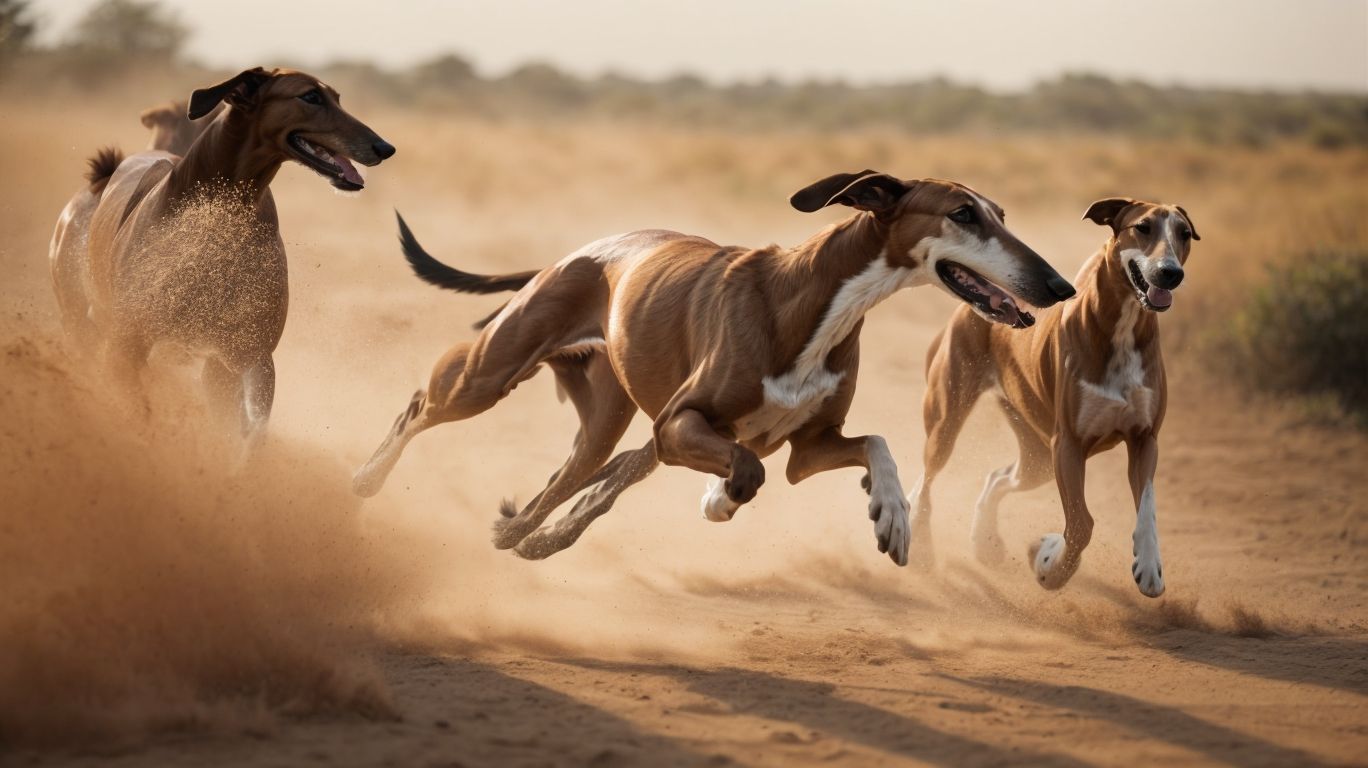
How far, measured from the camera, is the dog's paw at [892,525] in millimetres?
6309

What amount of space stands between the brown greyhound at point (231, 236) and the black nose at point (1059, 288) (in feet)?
10.4

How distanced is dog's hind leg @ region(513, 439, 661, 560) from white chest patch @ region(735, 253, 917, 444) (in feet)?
2.87

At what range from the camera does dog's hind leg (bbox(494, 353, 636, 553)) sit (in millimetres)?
7848

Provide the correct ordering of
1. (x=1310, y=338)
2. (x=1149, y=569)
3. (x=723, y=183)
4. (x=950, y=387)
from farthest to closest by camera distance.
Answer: (x=723, y=183) → (x=1310, y=338) → (x=950, y=387) → (x=1149, y=569)

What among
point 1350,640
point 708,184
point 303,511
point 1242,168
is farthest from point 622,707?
point 1242,168

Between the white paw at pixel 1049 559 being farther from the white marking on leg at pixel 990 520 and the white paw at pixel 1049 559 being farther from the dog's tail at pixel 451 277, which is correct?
the dog's tail at pixel 451 277

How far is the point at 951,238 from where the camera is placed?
6.35 metres

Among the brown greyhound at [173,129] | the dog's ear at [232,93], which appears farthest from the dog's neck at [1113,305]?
the brown greyhound at [173,129]

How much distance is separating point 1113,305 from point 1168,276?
386 mm

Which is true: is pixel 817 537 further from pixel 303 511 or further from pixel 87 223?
pixel 87 223

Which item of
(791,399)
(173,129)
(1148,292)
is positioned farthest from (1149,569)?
(173,129)

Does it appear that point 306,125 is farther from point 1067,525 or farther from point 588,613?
point 1067,525

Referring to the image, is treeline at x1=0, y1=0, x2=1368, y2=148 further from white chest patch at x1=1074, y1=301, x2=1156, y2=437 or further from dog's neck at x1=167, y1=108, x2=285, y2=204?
white chest patch at x1=1074, y1=301, x2=1156, y2=437

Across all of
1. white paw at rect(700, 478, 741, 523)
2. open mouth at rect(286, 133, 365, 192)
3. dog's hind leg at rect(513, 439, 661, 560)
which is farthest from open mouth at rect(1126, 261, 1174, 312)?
open mouth at rect(286, 133, 365, 192)
